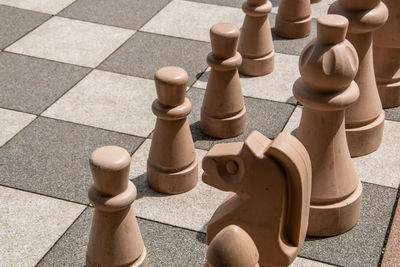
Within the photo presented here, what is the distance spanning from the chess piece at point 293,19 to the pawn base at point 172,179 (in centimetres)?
165

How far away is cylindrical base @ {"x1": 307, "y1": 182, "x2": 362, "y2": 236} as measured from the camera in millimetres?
2641

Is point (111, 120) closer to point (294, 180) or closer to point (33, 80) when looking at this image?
point (33, 80)

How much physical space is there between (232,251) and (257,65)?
2.35 meters

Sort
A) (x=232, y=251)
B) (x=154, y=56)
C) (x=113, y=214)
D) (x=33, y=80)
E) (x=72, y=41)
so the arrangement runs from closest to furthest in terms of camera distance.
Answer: (x=232, y=251), (x=113, y=214), (x=33, y=80), (x=154, y=56), (x=72, y=41)

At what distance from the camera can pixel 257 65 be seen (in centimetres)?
384

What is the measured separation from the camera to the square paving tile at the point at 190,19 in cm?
436

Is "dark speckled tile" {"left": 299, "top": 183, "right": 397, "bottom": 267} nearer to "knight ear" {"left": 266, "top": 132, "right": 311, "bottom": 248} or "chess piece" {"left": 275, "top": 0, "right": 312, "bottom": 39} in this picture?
"knight ear" {"left": 266, "top": 132, "right": 311, "bottom": 248}

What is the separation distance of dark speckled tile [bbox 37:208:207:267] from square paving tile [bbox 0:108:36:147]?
2.51 feet

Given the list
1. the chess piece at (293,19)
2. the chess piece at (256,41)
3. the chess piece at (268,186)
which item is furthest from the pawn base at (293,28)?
the chess piece at (268,186)

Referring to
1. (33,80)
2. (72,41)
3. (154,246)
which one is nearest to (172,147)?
(154,246)

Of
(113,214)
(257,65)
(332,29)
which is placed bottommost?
(257,65)

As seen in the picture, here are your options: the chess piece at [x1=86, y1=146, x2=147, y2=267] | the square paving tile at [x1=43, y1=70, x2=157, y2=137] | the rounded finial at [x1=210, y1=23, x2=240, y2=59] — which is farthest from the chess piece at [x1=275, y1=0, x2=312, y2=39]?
the chess piece at [x1=86, y1=146, x2=147, y2=267]

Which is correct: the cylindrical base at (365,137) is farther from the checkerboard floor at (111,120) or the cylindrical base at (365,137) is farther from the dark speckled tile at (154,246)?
the dark speckled tile at (154,246)

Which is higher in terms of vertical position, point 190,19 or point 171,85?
point 171,85
